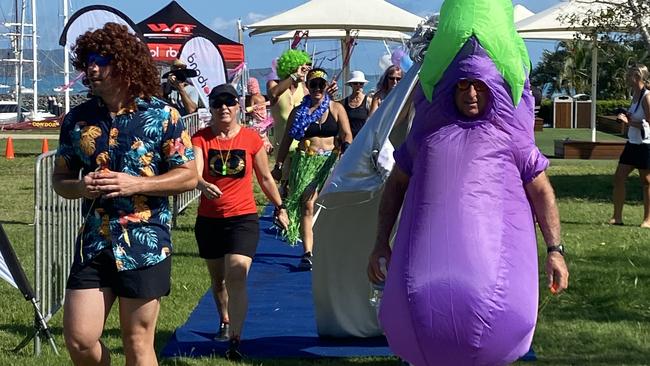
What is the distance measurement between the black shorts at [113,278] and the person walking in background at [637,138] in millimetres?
8687

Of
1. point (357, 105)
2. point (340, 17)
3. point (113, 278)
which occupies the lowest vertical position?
point (113, 278)

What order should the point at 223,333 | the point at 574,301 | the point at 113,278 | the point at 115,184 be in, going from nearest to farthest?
the point at 115,184 < the point at 113,278 < the point at 223,333 < the point at 574,301

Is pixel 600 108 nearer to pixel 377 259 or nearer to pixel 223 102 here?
pixel 223 102

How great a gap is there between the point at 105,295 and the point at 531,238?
1845 mm

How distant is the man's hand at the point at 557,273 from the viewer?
15.2 feet

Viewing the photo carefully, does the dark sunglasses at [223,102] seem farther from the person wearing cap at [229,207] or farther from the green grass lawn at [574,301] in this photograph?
the green grass lawn at [574,301]

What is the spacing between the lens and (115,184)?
461 centimetres

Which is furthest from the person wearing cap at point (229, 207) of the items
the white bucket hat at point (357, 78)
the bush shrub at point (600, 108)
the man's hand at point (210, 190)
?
the bush shrub at point (600, 108)

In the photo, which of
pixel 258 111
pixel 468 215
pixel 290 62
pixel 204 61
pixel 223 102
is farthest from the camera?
pixel 258 111

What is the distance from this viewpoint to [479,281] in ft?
13.6

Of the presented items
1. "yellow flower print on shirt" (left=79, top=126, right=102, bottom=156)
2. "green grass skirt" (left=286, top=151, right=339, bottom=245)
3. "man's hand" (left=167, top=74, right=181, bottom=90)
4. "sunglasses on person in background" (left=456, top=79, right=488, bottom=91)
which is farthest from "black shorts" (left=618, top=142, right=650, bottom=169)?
"yellow flower print on shirt" (left=79, top=126, right=102, bottom=156)

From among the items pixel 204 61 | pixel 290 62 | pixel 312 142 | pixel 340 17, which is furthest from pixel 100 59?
pixel 340 17

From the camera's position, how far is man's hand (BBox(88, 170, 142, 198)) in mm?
4590

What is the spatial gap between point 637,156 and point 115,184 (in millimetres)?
9211
